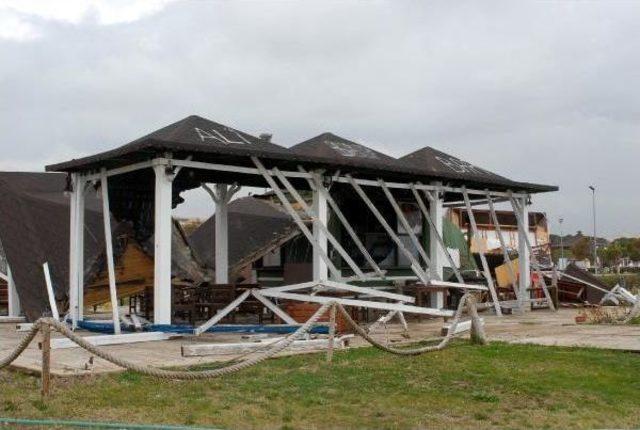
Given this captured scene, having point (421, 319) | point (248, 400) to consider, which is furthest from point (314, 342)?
point (421, 319)

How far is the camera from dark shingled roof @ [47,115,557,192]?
13289 millimetres

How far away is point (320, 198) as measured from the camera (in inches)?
618

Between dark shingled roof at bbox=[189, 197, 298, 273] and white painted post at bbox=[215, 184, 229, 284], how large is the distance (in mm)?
1688

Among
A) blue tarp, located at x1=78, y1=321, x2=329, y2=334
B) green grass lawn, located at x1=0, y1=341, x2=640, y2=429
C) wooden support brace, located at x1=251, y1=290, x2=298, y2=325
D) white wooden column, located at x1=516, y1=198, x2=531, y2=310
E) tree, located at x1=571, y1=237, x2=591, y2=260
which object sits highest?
tree, located at x1=571, y1=237, x2=591, y2=260

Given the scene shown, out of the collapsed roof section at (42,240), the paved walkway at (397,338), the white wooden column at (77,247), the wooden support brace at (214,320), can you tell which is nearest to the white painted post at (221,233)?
the collapsed roof section at (42,240)

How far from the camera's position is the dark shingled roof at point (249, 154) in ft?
43.6

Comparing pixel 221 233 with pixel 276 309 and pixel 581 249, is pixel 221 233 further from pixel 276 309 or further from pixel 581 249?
pixel 581 249

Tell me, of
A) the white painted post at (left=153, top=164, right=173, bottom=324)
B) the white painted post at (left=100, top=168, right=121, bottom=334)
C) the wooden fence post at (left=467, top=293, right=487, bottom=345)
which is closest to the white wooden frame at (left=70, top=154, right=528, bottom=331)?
the white painted post at (left=153, top=164, right=173, bottom=324)

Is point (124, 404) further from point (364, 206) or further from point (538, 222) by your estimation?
point (538, 222)

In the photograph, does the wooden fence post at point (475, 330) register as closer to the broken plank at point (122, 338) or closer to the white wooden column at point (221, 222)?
the broken plank at point (122, 338)

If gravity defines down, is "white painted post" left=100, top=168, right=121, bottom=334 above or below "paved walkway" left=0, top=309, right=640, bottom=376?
above

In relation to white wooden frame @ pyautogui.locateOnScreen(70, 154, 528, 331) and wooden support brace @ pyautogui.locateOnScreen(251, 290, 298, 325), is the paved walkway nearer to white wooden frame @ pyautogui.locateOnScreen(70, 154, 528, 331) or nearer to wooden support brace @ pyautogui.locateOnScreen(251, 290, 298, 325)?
wooden support brace @ pyautogui.locateOnScreen(251, 290, 298, 325)

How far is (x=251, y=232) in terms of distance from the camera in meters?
20.6

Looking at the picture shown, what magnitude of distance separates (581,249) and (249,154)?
7786cm
